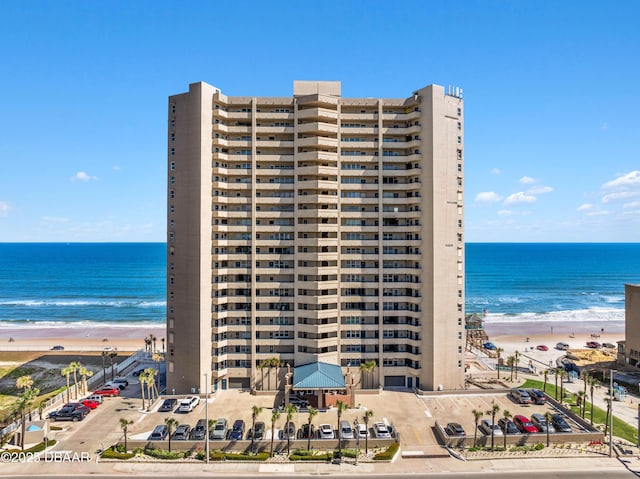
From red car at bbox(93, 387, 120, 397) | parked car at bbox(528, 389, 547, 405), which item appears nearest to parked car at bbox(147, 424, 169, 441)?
red car at bbox(93, 387, 120, 397)

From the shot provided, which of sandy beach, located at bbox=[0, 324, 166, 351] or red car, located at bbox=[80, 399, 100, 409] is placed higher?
red car, located at bbox=[80, 399, 100, 409]

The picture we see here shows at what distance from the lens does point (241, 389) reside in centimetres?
6750

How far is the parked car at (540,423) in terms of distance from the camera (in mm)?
50562

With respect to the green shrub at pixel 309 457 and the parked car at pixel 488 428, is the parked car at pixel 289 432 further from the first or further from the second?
the parked car at pixel 488 428

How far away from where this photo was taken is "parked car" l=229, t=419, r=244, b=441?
4786 cm

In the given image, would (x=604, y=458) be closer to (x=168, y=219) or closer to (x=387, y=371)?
(x=387, y=371)

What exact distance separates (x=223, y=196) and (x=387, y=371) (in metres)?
40.0

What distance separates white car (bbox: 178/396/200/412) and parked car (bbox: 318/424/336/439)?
20204 mm

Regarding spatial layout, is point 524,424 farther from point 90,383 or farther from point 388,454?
point 90,383

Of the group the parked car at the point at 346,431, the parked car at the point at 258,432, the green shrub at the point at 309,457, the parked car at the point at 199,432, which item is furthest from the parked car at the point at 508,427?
the parked car at the point at 199,432

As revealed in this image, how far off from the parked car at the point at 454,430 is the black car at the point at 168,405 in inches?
1497

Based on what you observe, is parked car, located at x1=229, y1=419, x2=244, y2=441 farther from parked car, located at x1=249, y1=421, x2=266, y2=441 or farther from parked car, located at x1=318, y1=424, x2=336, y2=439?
parked car, located at x1=318, y1=424, x2=336, y2=439

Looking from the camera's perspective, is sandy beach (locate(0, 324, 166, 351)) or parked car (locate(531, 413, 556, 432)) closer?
parked car (locate(531, 413, 556, 432))

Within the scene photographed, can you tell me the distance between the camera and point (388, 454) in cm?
4506
